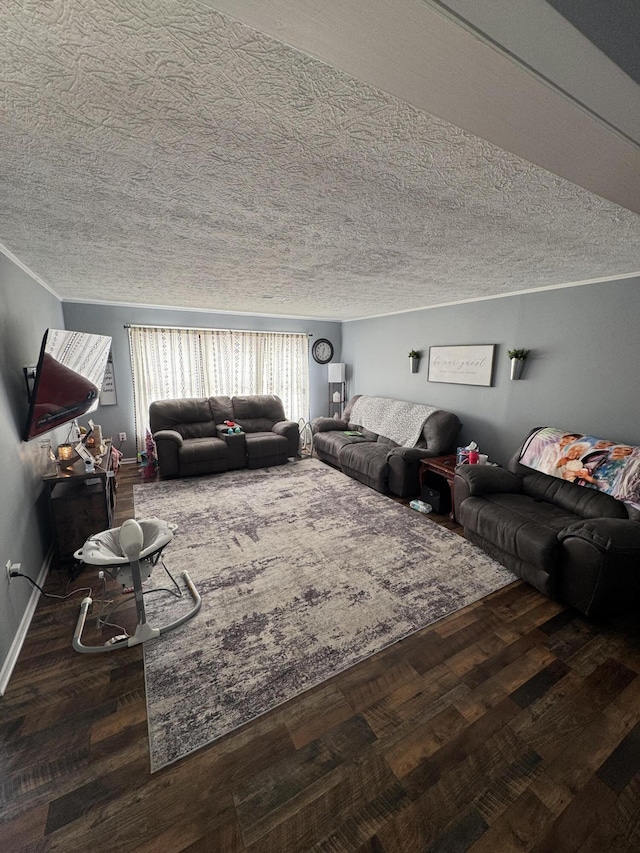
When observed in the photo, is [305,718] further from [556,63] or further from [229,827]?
[556,63]

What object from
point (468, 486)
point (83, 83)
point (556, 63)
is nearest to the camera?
point (556, 63)

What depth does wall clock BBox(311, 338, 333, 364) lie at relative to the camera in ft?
20.7

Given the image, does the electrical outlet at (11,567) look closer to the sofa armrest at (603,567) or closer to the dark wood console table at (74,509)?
the dark wood console table at (74,509)

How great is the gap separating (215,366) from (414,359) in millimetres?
3090

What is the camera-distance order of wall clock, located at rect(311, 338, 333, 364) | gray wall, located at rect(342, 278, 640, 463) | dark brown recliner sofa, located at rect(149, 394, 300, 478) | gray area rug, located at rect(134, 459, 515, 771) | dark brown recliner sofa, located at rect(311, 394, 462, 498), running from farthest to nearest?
1. wall clock, located at rect(311, 338, 333, 364)
2. dark brown recliner sofa, located at rect(149, 394, 300, 478)
3. dark brown recliner sofa, located at rect(311, 394, 462, 498)
4. gray wall, located at rect(342, 278, 640, 463)
5. gray area rug, located at rect(134, 459, 515, 771)

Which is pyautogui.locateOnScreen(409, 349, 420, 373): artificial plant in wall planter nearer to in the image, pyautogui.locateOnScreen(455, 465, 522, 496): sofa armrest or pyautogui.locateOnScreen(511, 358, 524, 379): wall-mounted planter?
pyautogui.locateOnScreen(511, 358, 524, 379): wall-mounted planter

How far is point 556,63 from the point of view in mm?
634

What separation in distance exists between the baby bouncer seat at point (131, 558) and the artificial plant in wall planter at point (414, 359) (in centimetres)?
384

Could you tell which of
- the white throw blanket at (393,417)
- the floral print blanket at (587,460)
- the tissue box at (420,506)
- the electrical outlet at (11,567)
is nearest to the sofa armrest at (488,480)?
the floral print blanket at (587,460)

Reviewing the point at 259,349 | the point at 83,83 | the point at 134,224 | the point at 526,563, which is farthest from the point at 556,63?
the point at 259,349

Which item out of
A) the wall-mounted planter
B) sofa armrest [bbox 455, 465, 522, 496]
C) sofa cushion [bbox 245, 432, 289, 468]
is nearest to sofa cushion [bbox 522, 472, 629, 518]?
sofa armrest [bbox 455, 465, 522, 496]

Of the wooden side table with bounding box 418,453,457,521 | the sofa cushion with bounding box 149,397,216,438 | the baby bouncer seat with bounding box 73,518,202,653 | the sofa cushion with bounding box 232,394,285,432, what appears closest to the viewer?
the baby bouncer seat with bounding box 73,518,202,653

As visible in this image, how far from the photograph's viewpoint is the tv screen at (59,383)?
2.27 metres

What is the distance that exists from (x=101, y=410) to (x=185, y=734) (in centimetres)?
454
